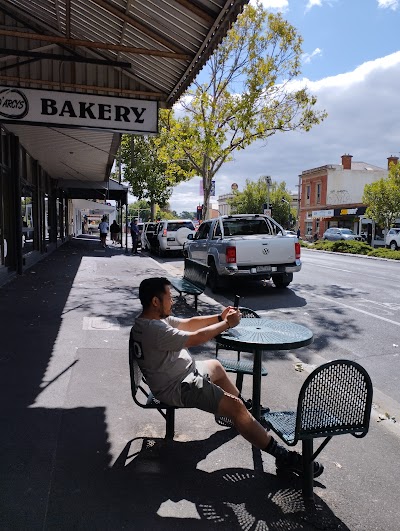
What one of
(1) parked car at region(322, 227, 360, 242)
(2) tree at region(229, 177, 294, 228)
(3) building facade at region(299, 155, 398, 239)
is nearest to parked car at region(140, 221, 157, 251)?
(1) parked car at region(322, 227, 360, 242)

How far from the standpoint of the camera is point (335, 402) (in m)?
2.92

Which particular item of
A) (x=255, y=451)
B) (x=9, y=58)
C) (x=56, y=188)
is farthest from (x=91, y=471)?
(x=56, y=188)

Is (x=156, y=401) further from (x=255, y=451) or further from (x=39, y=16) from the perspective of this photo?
(x=39, y=16)

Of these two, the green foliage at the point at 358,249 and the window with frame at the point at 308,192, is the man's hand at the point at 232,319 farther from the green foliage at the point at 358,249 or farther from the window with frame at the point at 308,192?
the window with frame at the point at 308,192

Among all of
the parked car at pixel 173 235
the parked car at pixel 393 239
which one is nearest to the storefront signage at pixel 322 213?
the parked car at pixel 393 239

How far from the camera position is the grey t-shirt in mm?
3111

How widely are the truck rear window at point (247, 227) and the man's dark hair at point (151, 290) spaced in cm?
879

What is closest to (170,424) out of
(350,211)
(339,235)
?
(339,235)

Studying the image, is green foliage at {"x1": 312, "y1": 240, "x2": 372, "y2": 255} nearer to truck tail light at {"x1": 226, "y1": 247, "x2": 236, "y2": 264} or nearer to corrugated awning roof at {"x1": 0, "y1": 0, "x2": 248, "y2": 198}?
truck tail light at {"x1": 226, "y1": 247, "x2": 236, "y2": 264}

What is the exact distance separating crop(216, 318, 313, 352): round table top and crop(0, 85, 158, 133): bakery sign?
4108 mm

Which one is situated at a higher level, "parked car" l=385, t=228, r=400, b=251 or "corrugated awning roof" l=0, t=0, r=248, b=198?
"corrugated awning roof" l=0, t=0, r=248, b=198

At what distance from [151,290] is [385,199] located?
32.6 metres

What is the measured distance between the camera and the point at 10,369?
4.86 meters

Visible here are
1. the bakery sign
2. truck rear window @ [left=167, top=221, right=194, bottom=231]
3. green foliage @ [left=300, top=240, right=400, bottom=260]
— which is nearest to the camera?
the bakery sign
